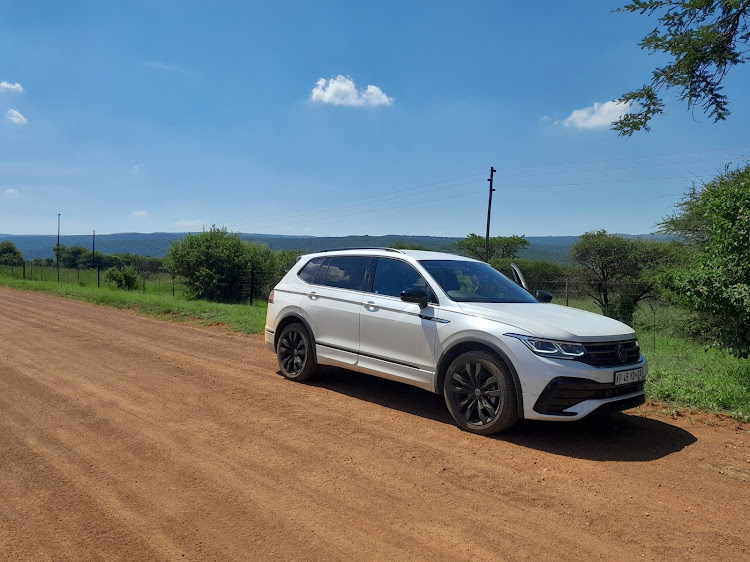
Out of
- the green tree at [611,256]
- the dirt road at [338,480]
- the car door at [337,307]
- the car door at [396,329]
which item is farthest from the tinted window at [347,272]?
the green tree at [611,256]

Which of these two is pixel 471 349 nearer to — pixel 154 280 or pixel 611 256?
pixel 611 256

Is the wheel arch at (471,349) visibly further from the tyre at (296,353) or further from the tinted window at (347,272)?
the tyre at (296,353)

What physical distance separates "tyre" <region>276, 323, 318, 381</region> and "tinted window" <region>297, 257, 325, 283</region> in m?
0.66

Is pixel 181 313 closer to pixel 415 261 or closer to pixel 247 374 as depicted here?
pixel 247 374

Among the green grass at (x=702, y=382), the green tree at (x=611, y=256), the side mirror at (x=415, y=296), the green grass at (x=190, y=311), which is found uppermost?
the green tree at (x=611, y=256)

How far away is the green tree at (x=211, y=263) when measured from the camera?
28.7m

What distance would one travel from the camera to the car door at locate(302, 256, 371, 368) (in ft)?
21.4

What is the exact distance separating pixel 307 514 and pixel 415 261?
3445 mm

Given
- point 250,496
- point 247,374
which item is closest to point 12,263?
point 247,374

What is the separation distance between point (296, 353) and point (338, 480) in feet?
11.0

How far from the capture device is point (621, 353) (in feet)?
16.7

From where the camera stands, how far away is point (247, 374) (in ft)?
25.5

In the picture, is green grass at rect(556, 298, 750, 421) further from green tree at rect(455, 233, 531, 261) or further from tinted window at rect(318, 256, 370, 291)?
green tree at rect(455, 233, 531, 261)

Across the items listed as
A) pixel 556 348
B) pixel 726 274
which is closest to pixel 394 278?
pixel 556 348
